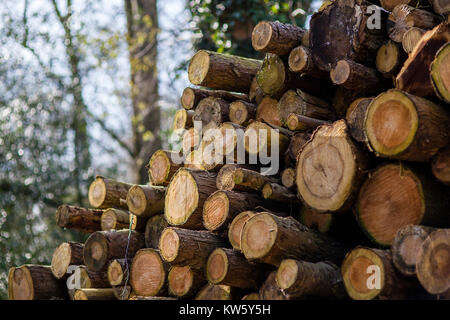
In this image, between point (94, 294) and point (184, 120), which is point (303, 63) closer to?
point (184, 120)

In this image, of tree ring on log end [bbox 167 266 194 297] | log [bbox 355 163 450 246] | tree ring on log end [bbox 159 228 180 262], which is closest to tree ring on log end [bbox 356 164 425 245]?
log [bbox 355 163 450 246]

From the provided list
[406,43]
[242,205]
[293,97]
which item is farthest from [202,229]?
[406,43]

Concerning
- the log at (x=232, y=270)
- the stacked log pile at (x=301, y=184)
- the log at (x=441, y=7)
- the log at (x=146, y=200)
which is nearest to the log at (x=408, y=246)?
the stacked log pile at (x=301, y=184)

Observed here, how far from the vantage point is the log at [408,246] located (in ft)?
7.13

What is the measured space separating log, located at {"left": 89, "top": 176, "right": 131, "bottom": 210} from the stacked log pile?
0.04 metres

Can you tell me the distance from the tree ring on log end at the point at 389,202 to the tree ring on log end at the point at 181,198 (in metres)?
0.97

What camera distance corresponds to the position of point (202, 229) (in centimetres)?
321

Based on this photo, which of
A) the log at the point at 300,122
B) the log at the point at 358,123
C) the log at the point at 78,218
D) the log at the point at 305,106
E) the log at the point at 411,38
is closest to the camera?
the log at the point at 358,123

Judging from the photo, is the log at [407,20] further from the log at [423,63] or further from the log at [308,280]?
the log at [308,280]

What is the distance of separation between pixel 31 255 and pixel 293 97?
17.5ft

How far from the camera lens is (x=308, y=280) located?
95.3 inches

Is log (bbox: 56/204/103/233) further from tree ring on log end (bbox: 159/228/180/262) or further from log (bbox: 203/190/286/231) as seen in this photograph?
log (bbox: 203/190/286/231)

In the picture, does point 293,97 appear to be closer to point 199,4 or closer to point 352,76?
point 352,76

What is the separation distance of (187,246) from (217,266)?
7.6 inches
